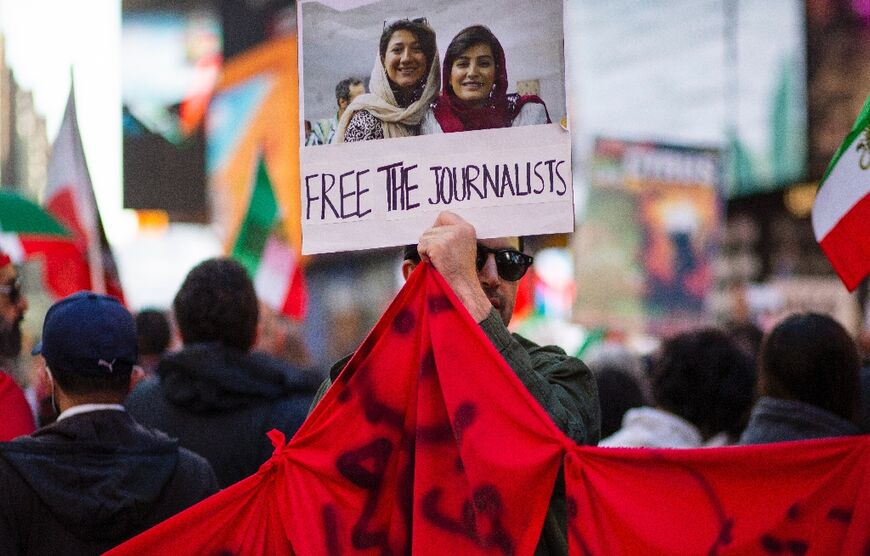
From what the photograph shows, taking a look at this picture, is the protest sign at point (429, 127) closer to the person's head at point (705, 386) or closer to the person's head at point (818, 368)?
the person's head at point (818, 368)

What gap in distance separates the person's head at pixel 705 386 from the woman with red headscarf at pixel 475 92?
6.18 ft

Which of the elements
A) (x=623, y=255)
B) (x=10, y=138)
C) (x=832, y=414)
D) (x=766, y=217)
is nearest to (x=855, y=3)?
(x=766, y=217)

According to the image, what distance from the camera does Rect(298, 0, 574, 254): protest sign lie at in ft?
A: 8.11

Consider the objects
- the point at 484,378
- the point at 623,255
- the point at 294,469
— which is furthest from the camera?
the point at 623,255

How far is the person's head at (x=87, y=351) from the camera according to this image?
2.72 meters

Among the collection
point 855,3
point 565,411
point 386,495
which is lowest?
point 386,495

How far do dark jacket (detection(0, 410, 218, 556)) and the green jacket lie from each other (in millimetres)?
902

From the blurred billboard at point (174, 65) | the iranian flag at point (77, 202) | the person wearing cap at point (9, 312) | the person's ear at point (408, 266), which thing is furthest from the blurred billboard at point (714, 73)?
the person's ear at point (408, 266)

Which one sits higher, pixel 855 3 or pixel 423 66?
pixel 855 3

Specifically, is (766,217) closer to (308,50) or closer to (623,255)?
(623,255)

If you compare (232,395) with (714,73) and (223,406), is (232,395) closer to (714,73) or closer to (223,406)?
(223,406)

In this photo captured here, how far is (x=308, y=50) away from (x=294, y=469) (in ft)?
3.18

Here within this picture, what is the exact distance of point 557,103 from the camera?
2.45 meters

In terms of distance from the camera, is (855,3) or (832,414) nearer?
(832,414)
